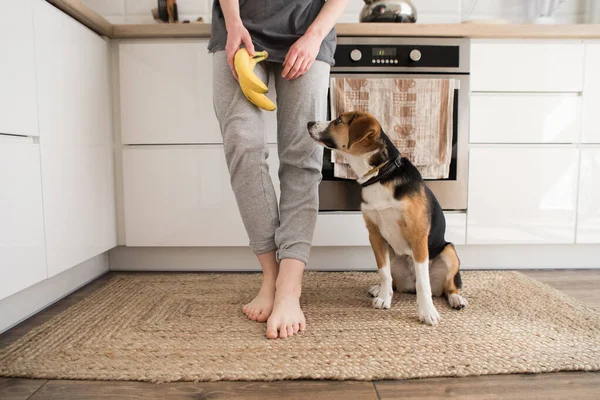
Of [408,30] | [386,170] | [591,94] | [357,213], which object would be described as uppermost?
[408,30]

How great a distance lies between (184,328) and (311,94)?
837mm

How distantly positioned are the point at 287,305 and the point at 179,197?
93cm

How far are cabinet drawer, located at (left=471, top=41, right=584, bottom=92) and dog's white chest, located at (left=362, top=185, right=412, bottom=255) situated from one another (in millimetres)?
947

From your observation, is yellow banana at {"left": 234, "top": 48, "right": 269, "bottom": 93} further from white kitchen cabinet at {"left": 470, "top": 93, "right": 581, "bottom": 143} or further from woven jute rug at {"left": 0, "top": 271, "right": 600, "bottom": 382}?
white kitchen cabinet at {"left": 470, "top": 93, "right": 581, "bottom": 143}

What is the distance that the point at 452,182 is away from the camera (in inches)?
76.7

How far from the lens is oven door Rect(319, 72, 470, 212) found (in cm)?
193

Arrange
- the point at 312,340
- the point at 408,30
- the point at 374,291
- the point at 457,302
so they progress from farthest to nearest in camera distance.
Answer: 1. the point at 408,30
2. the point at 374,291
3. the point at 457,302
4. the point at 312,340

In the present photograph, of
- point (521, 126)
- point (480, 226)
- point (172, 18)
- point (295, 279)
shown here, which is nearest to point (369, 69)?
point (521, 126)

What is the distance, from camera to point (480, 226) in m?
1.98

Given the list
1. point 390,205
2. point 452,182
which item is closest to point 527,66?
point 452,182

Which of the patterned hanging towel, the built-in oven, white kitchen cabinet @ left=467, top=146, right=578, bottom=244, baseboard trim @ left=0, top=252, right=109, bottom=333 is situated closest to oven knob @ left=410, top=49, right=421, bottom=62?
the built-in oven

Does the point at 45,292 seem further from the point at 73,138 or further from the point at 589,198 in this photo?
the point at 589,198

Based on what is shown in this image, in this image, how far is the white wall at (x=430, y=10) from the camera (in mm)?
2547

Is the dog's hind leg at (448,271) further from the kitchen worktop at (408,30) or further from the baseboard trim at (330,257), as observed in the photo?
the kitchen worktop at (408,30)
